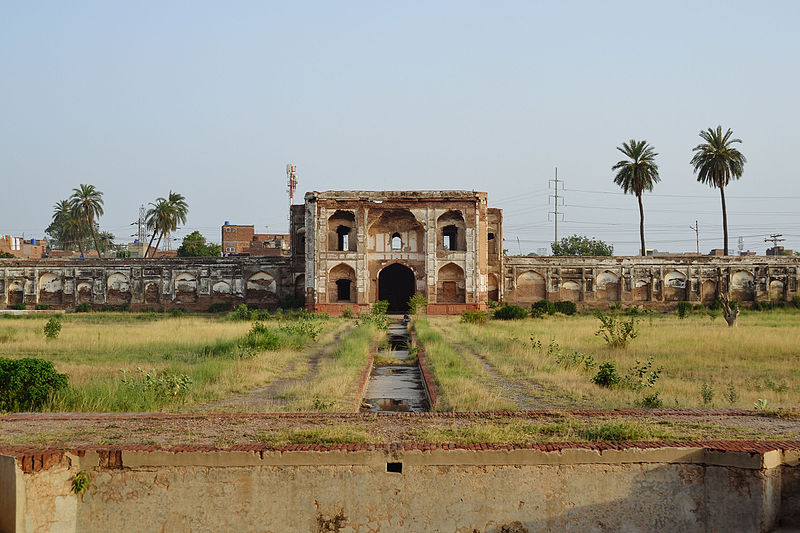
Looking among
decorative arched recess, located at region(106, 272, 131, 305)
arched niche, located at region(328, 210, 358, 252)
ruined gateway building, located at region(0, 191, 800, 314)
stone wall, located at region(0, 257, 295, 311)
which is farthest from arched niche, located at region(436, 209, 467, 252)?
decorative arched recess, located at region(106, 272, 131, 305)

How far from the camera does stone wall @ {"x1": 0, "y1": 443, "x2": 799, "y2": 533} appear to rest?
6.91m

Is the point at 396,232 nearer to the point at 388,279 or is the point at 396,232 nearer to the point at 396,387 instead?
the point at 388,279

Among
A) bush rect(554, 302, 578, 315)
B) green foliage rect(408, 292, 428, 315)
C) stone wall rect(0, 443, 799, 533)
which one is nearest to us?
stone wall rect(0, 443, 799, 533)

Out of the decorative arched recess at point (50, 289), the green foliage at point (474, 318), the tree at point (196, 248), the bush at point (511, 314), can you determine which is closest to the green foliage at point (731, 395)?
the green foliage at point (474, 318)

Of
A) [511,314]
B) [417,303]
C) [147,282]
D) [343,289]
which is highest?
[147,282]

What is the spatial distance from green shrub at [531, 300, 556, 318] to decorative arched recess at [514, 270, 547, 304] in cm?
318

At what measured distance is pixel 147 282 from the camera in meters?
42.7

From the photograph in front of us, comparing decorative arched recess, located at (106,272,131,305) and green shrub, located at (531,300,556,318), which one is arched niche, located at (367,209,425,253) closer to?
green shrub, located at (531,300,556,318)

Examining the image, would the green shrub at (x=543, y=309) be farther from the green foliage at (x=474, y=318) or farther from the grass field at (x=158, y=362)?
the grass field at (x=158, y=362)

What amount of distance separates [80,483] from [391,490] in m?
3.04

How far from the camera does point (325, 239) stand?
122 ft

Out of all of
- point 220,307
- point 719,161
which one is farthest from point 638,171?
point 220,307

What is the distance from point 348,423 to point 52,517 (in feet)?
11.0

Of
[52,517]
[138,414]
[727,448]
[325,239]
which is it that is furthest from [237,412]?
[325,239]
